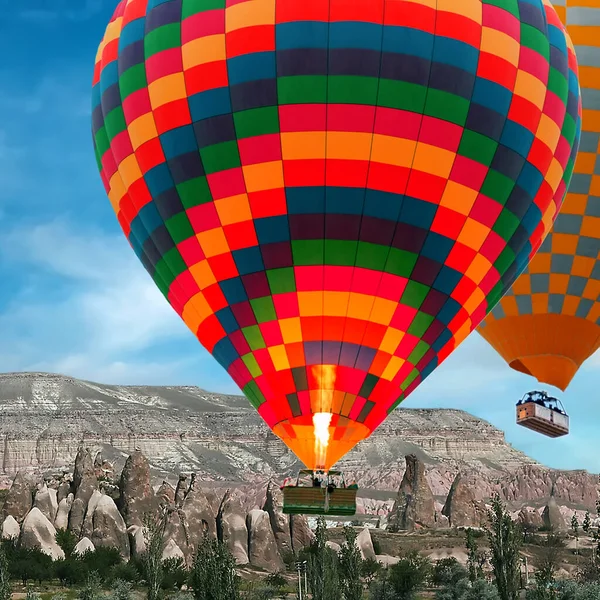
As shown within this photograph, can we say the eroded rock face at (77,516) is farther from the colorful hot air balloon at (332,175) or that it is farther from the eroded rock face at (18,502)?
the colorful hot air balloon at (332,175)

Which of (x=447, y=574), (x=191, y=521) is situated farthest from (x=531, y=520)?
(x=191, y=521)

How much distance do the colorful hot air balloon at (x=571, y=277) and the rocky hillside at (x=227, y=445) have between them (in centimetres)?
9843

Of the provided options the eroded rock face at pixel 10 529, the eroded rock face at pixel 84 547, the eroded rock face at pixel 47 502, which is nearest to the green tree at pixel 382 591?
the eroded rock face at pixel 84 547

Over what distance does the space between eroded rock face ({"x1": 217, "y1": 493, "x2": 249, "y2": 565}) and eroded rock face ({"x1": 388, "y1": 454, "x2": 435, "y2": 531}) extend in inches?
631

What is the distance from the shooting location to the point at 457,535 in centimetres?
6400

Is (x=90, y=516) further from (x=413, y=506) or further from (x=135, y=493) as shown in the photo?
(x=413, y=506)

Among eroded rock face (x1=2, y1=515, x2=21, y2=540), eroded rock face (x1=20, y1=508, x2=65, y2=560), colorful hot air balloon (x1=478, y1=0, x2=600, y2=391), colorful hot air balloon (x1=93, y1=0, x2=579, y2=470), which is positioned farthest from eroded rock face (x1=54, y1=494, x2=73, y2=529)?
colorful hot air balloon (x1=93, y1=0, x2=579, y2=470)

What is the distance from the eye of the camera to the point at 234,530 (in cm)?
5497

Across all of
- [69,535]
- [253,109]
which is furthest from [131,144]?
[69,535]

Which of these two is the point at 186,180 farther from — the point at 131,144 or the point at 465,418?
the point at 465,418

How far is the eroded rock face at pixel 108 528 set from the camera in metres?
50.3

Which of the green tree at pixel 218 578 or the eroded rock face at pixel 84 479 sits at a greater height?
the eroded rock face at pixel 84 479

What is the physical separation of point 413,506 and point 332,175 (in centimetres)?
5956

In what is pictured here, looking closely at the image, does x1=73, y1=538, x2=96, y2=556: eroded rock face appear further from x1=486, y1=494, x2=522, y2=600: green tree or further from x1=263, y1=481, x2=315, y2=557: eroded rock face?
x1=486, y1=494, x2=522, y2=600: green tree
